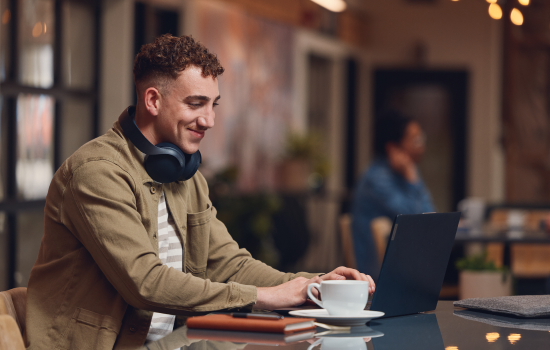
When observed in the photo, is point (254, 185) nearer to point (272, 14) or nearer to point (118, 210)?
point (272, 14)

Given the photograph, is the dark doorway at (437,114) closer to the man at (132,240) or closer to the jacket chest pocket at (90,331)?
the man at (132,240)

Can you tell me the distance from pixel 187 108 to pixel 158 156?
136mm

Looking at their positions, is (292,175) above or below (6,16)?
below

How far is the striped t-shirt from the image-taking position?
166cm

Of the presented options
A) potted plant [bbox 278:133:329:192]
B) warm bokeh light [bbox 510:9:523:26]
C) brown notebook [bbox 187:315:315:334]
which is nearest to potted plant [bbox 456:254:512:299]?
warm bokeh light [bbox 510:9:523:26]

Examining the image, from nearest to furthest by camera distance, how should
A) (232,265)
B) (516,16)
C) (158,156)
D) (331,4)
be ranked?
(158,156) → (232,265) → (516,16) → (331,4)

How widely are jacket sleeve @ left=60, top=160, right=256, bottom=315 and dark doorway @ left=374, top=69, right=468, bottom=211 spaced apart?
8.25m

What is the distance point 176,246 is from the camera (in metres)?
1.76

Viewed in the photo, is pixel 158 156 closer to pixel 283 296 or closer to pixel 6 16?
pixel 283 296

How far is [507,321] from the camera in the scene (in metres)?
1.49

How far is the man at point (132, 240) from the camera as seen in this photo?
1473mm

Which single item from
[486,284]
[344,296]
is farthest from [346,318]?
[486,284]

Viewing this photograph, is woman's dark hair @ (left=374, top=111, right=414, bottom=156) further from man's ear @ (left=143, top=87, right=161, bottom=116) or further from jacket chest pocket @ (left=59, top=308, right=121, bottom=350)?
jacket chest pocket @ (left=59, top=308, right=121, bottom=350)

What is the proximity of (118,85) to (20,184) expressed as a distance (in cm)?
106
